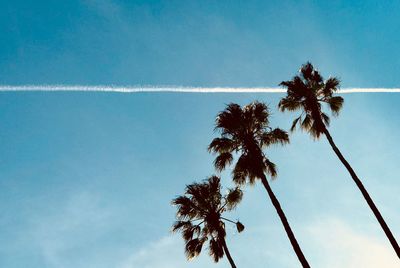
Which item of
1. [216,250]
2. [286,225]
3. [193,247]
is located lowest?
[286,225]

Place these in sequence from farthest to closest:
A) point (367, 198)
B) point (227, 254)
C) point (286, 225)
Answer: point (227, 254) < point (367, 198) < point (286, 225)

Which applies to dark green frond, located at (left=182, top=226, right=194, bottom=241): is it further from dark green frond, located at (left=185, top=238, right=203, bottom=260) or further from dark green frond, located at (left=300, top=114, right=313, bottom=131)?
dark green frond, located at (left=300, top=114, right=313, bottom=131)

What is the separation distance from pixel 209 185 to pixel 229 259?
175 inches

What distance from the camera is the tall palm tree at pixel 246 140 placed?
21172mm

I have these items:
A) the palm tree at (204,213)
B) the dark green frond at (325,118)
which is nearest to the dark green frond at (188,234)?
the palm tree at (204,213)

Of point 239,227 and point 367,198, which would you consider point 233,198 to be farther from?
point 367,198

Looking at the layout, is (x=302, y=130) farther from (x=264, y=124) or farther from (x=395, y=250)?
(x=395, y=250)

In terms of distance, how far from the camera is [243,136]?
21875mm

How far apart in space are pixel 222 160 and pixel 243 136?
5.73 ft

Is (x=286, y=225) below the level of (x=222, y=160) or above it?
below

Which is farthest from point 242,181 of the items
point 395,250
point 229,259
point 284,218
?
point 395,250

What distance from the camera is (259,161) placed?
21.0 metres

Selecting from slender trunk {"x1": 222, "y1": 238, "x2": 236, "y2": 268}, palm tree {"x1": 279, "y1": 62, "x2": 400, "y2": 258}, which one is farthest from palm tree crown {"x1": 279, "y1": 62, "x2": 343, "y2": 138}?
slender trunk {"x1": 222, "y1": 238, "x2": 236, "y2": 268}

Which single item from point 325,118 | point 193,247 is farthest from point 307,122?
point 193,247
